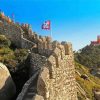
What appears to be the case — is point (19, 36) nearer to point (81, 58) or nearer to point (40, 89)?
point (40, 89)

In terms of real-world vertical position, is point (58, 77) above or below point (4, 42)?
below

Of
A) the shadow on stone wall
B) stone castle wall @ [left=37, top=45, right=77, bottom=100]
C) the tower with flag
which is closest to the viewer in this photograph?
stone castle wall @ [left=37, top=45, right=77, bottom=100]

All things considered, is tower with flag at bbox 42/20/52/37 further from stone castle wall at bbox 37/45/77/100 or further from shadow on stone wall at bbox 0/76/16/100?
stone castle wall at bbox 37/45/77/100

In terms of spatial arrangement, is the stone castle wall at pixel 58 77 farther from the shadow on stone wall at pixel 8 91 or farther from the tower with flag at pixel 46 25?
the tower with flag at pixel 46 25

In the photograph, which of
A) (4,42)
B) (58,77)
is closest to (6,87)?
(58,77)

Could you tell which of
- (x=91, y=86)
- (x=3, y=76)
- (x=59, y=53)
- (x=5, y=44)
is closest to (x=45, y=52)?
(x=3, y=76)

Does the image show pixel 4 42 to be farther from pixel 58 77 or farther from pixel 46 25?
pixel 58 77

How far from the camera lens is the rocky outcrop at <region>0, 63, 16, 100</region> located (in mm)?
24125

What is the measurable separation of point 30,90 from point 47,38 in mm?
7561

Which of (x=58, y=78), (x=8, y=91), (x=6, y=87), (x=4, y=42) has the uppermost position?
(x=4, y=42)

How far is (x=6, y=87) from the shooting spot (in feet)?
80.3

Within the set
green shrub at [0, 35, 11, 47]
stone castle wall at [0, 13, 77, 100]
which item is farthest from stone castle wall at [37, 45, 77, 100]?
green shrub at [0, 35, 11, 47]

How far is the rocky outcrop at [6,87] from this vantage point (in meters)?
24.1

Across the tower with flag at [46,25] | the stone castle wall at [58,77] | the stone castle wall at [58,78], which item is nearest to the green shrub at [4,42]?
the tower with flag at [46,25]
